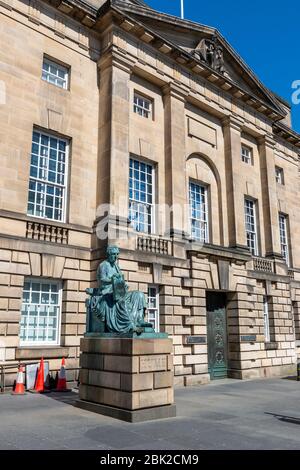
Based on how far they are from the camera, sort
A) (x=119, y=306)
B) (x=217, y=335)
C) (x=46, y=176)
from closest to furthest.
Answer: (x=119, y=306)
(x=46, y=176)
(x=217, y=335)

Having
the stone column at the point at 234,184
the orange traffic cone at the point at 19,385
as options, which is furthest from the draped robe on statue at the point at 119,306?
the stone column at the point at 234,184

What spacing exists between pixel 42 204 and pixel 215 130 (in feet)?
36.0

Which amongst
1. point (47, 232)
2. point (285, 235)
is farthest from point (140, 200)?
point (285, 235)

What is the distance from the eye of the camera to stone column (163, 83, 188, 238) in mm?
18438

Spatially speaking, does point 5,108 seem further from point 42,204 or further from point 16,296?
point 16,296

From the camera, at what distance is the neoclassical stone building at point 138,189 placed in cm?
1465

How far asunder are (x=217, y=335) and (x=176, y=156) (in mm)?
8338

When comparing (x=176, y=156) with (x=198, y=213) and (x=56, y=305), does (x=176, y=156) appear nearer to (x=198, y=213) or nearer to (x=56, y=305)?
(x=198, y=213)

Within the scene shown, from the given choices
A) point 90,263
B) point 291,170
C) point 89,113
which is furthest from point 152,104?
point 291,170

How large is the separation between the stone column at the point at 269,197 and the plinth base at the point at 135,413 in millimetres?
15746

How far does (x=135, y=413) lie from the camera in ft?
28.0

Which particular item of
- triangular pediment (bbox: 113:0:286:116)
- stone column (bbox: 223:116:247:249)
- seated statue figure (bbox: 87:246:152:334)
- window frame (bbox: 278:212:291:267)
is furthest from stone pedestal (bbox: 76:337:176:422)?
window frame (bbox: 278:212:291:267)

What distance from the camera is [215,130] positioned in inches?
878

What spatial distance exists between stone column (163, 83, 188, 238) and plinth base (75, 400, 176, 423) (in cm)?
949
